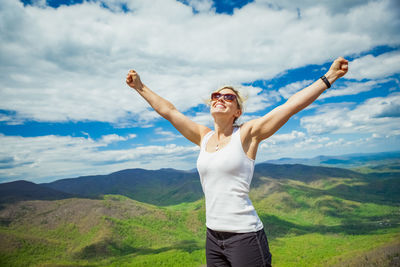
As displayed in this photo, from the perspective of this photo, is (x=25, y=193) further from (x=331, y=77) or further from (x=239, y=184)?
(x=331, y=77)

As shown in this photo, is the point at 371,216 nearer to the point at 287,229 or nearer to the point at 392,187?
the point at 287,229

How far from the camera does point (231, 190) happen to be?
271cm

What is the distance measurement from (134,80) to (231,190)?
243 centimetres

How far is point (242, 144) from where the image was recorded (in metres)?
2.81

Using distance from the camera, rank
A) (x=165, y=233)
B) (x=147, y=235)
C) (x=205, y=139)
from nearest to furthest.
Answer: (x=205, y=139), (x=147, y=235), (x=165, y=233)

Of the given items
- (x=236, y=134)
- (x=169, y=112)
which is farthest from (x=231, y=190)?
(x=169, y=112)

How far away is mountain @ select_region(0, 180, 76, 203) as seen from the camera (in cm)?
8164

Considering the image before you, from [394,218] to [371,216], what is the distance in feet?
25.7

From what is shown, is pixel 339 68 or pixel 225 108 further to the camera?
pixel 225 108

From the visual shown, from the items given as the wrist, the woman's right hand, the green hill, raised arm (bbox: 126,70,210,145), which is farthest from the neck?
the green hill

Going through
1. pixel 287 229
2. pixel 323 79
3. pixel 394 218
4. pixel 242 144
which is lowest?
pixel 394 218

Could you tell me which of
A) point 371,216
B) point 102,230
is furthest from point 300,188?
point 102,230

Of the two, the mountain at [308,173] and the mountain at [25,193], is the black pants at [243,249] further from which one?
the mountain at [308,173]

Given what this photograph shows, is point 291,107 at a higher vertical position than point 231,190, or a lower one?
higher
